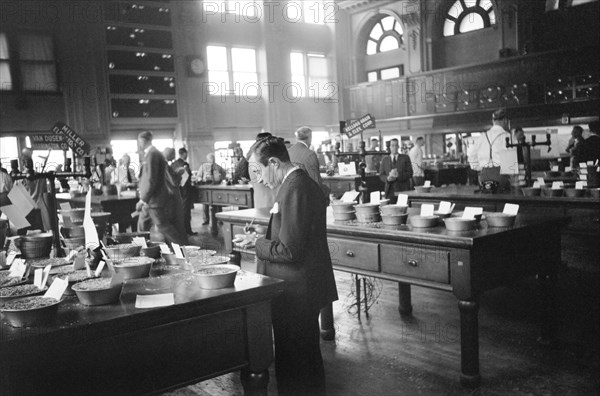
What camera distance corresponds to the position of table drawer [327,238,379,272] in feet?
12.5

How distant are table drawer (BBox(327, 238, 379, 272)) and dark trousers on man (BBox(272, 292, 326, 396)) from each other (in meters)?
1.05

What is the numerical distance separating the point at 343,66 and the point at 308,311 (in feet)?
59.5

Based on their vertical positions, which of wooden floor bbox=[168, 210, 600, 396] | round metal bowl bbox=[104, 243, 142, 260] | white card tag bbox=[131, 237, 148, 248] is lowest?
wooden floor bbox=[168, 210, 600, 396]

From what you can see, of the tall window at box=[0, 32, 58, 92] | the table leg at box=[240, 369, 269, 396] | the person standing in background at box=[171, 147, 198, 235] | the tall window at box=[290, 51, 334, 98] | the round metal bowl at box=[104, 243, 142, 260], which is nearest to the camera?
the table leg at box=[240, 369, 269, 396]

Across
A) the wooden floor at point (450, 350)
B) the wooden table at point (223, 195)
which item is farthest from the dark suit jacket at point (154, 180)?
the wooden table at point (223, 195)

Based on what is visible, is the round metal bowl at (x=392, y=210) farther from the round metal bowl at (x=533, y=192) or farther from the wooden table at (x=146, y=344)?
the round metal bowl at (x=533, y=192)

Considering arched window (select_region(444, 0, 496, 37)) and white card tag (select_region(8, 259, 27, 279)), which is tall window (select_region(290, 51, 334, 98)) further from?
white card tag (select_region(8, 259, 27, 279))

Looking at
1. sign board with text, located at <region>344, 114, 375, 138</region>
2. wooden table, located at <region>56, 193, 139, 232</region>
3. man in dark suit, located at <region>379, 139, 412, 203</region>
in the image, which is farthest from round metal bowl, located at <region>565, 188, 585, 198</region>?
wooden table, located at <region>56, 193, 139, 232</region>

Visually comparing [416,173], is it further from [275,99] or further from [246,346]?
[246,346]

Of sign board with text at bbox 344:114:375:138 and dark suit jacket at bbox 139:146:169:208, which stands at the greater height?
sign board with text at bbox 344:114:375:138

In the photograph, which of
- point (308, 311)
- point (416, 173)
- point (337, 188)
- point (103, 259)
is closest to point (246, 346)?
point (308, 311)

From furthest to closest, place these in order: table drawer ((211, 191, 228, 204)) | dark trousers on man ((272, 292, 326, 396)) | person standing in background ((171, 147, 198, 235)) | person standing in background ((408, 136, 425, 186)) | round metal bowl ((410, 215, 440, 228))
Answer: person standing in background ((408, 136, 425, 186))
person standing in background ((171, 147, 198, 235))
table drawer ((211, 191, 228, 204))
round metal bowl ((410, 215, 440, 228))
dark trousers on man ((272, 292, 326, 396))

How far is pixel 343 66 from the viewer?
2020 cm

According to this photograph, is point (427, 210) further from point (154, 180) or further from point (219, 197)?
point (219, 197)
